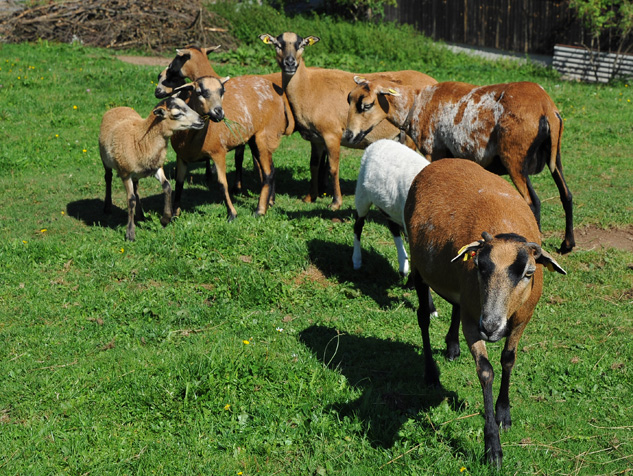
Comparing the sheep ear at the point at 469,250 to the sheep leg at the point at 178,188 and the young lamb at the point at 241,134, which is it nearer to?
the young lamb at the point at 241,134

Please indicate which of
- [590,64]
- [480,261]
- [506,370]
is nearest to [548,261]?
[480,261]

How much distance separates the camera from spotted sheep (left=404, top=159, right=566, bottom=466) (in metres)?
3.98

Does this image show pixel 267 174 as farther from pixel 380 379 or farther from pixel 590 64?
pixel 590 64

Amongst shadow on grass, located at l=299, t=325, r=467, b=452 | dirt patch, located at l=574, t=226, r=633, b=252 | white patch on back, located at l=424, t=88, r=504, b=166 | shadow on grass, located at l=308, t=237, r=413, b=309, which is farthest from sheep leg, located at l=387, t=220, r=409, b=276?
dirt patch, located at l=574, t=226, r=633, b=252

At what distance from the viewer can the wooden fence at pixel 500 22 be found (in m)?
20.0

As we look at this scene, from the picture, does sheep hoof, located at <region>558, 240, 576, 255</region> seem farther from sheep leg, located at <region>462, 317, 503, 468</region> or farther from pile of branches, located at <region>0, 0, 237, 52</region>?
pile of branches, located at <region>0, 0, 237, 52</region>

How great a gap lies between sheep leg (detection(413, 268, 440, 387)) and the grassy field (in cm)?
11

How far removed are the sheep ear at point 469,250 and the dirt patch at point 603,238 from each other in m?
4.49

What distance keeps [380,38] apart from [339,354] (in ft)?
51.1

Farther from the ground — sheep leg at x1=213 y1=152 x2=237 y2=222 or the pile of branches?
the pile of branches

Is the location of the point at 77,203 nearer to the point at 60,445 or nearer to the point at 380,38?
the point at 60,445

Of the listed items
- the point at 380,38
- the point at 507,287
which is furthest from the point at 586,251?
the point at 380,38

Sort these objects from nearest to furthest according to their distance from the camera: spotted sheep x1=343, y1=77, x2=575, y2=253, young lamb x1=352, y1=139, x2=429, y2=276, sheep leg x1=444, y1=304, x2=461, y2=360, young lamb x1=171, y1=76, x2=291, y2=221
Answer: sheep leg x1=444, y1=304, x2=461, y2=360
young lamb x1=352, y1=139, x2=429, y2=276
spotted sheep x1=343, y1=77, x2=575, y2=253
young lamb x1=171, y1=76, x2=291, y2=221

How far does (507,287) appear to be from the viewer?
13.0 feet
